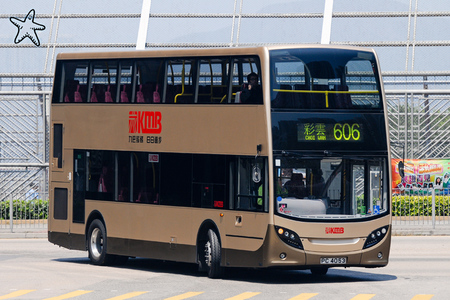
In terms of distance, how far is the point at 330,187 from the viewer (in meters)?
15.4

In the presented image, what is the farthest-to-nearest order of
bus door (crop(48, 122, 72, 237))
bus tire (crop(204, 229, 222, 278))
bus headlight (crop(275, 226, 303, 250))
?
1. bus door (crop(48, 122, 72, 237))
2. bus tire (crop(204, 229, 222, 278))
3. bus headlight (crop(275, 226, 303, 250))

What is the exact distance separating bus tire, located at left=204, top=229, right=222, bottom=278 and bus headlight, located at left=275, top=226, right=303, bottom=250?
4.51 feet

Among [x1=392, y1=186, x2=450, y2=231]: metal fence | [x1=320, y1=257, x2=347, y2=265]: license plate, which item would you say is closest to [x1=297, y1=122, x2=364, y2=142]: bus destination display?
[x1=320, y1=257, x2=347, y2=265]: license plate

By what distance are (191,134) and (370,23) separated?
21.2 metres

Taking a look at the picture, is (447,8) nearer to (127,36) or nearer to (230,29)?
(230,29)

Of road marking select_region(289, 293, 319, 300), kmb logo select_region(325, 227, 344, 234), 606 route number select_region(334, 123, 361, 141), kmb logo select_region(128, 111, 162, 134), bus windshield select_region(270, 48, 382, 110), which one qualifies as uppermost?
bus windshield select_region(270, 48, 382, 110)

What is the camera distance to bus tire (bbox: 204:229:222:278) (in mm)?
15953

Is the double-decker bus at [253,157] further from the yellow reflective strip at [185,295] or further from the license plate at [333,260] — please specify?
the yellow reflective strip at [185,295]

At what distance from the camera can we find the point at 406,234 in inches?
1086

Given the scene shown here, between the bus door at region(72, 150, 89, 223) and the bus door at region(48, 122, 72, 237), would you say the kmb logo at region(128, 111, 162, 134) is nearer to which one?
the bus door at region(72, 150, 89, 223)

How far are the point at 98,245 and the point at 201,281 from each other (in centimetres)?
394

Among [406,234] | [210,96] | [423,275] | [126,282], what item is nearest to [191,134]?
[210,96]

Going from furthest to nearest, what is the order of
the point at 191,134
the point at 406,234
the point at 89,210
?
1. the point at 406,234
2. the point at 89,210
3. the point at 191,134

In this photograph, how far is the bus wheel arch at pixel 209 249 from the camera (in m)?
16.0
